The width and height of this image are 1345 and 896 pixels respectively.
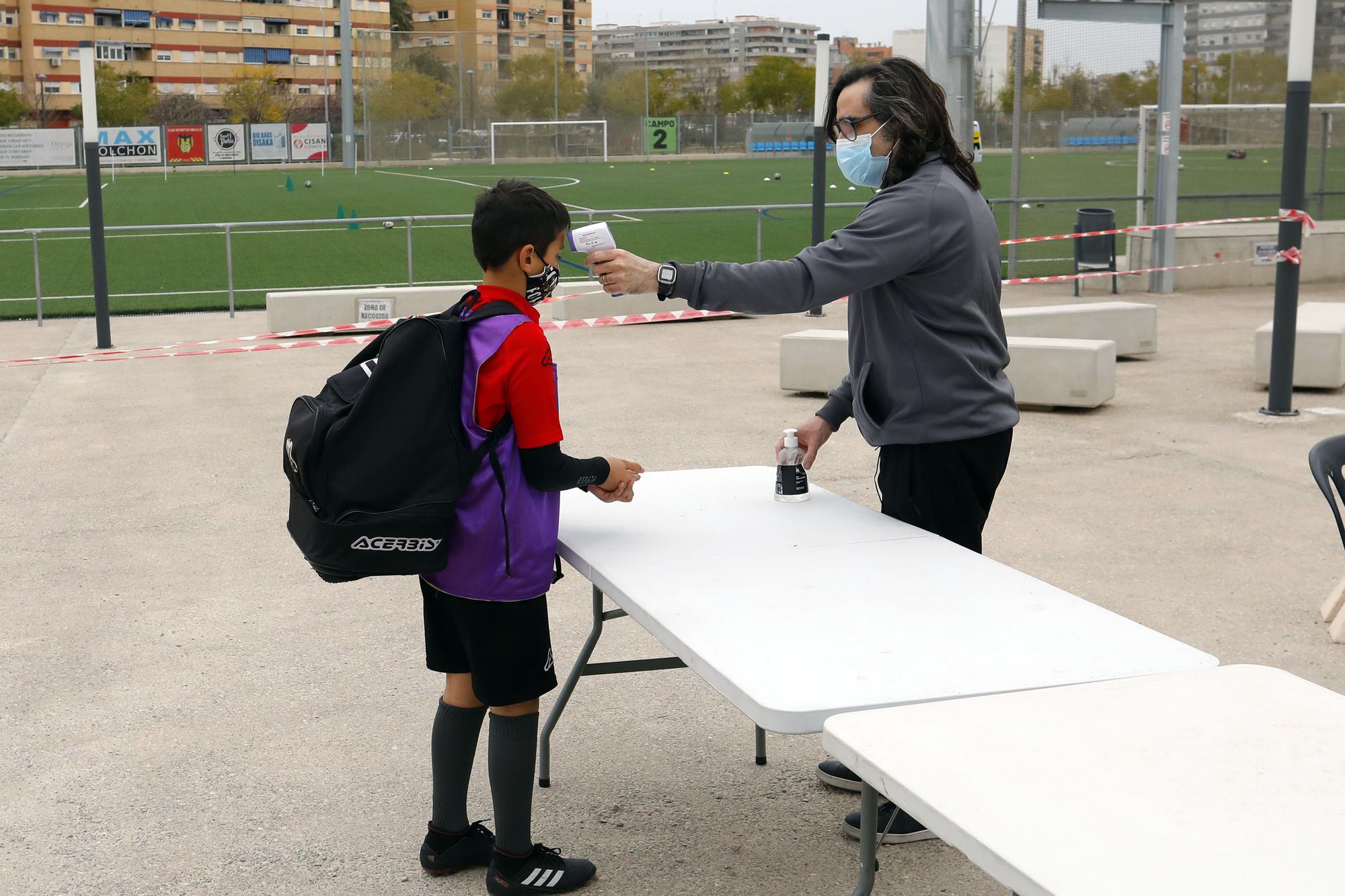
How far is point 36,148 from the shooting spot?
2002 inches

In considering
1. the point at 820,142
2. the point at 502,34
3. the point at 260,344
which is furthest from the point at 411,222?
the point at 502,34

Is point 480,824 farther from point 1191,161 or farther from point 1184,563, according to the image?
point 1191,161

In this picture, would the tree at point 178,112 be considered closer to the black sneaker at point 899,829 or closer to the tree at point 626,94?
the tree at point 626,94

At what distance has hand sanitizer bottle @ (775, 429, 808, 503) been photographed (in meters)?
3.75

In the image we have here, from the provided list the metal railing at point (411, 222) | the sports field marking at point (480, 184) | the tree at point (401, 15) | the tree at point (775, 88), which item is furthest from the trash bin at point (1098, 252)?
the tree at point (401, 15)

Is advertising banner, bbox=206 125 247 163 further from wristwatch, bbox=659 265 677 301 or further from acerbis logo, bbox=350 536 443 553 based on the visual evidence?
acerbis logo, bbox=350 536 443 553

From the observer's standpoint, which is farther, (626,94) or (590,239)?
(626,94)

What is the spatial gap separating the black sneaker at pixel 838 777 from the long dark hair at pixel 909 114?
156 cm

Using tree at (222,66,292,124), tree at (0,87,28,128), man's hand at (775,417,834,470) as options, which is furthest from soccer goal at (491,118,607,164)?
man's hand at (775,417,834,470)

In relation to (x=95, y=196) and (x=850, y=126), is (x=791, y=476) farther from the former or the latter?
(x=95, y=196)

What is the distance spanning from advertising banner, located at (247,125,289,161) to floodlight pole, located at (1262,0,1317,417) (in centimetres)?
5537

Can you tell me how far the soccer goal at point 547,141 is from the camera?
71500mm

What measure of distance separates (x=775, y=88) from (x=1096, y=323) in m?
115

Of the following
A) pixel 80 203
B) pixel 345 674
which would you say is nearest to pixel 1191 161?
pixel 345 674
